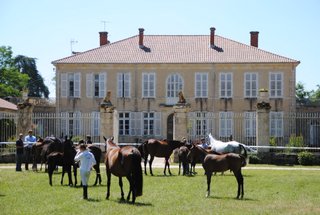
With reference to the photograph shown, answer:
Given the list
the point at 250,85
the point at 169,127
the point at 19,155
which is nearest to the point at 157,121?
the point at 169,127

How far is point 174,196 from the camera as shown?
1296 cm

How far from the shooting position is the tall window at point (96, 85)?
127ft

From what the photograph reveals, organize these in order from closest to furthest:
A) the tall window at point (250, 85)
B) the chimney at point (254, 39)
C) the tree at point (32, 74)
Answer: the tall window at point (250, 85), the chimney at point (254, 39), the tree at point (32, 74)

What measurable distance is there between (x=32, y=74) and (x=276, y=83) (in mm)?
34021

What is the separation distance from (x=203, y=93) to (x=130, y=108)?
4.98m

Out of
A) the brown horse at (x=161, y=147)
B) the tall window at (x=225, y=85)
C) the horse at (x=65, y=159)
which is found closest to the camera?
the horse at (x=65, y=159)

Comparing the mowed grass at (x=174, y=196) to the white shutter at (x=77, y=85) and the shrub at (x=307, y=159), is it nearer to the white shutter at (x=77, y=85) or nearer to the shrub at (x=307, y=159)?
the shrub at (x=307, y=159)

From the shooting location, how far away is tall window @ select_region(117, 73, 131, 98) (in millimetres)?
38531

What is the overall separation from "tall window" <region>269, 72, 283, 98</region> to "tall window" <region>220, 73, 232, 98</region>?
2.67 metres

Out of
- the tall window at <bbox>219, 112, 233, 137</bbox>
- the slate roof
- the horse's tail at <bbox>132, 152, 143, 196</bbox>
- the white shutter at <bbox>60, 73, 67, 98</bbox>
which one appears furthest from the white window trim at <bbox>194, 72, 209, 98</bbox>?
the horse's tail at <bbox>132, 152, 143, 196</bbox>

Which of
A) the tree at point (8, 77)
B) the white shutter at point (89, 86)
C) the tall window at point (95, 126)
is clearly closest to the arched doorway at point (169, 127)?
the tall window at point (95, 126)

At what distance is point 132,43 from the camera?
41250 millimetres

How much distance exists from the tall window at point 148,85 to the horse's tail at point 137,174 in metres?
26.6

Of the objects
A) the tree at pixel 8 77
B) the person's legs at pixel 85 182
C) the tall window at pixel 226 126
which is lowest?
the person's legs at pixel 85 182
